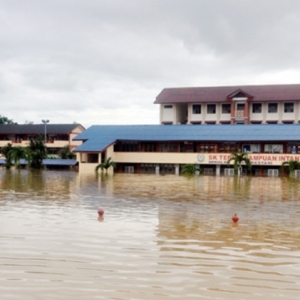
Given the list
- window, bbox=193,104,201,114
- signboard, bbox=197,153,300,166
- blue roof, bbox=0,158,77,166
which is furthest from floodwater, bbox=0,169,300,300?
blue roof, bbox=0,158,77,166

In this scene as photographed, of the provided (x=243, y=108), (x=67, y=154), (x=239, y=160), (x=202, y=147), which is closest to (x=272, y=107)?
(x=243, y=108)

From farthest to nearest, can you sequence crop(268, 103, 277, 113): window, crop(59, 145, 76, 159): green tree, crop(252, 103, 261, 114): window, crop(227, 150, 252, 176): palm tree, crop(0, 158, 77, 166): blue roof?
1. crop(59, 145, 76, 159): green tree
2. crop(0, 158, 77, 166): blue roof
3. crop(252, 103, 261, 114): window
4. crop(268, 103, 277, 113): window
5. crop(227, 150, 252, 176): palm tree

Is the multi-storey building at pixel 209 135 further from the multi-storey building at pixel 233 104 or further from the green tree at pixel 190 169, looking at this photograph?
the green tree at pixel 190 169

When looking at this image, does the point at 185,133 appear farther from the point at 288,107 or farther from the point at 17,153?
the point at 17,153

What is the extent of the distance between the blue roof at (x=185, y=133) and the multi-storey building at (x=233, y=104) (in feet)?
22.7

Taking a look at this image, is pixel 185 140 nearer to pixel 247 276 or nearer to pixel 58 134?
pixel 58 134

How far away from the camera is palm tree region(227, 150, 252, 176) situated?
4781cm

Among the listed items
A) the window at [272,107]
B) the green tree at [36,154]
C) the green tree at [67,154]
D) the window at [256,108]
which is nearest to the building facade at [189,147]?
the green tree at [36,154]

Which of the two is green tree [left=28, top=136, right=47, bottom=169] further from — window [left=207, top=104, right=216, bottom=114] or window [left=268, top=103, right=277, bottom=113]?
window [left=268, top=103, right=277, bottom=113]

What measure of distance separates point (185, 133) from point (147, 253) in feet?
143

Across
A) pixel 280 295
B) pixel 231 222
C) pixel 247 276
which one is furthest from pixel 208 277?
pixel 231 222

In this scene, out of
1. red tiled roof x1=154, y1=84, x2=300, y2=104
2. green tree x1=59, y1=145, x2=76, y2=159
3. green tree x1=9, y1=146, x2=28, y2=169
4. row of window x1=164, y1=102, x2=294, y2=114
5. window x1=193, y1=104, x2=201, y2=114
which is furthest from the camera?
green tree x1=59, y1=145, x2=76, y2=159

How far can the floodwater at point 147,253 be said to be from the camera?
754 cm

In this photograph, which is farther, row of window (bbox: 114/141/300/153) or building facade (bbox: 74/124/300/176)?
row of window (bbox: 114/141/300/153)
